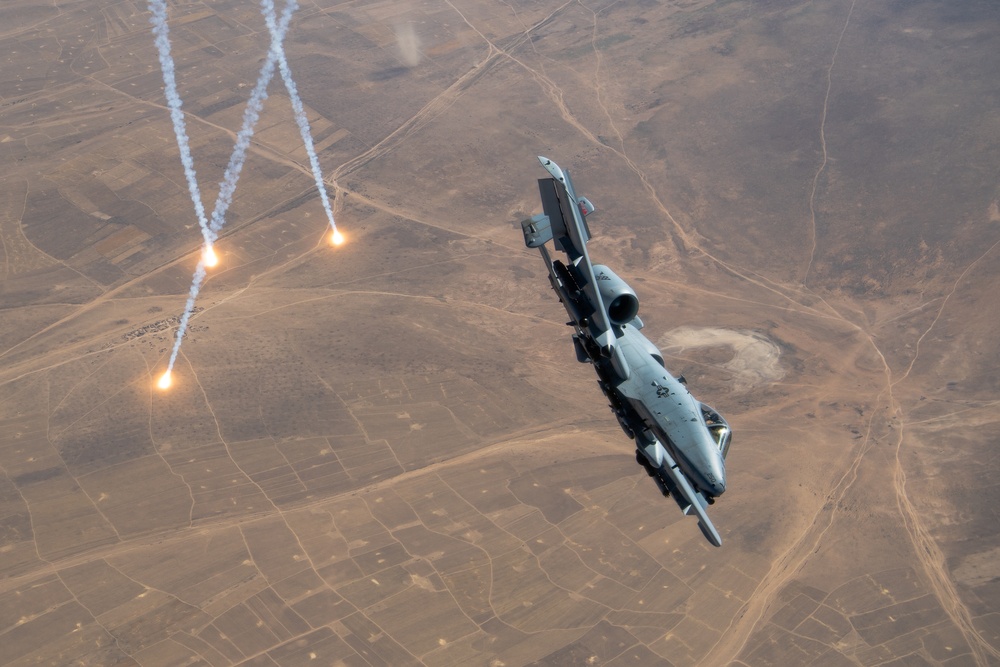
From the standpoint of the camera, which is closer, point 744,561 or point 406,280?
point 744,561

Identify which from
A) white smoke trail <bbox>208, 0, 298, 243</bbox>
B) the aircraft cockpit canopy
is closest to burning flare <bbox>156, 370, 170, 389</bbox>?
white smoke trail <bbox>208, 0, 298, 243</bbox>

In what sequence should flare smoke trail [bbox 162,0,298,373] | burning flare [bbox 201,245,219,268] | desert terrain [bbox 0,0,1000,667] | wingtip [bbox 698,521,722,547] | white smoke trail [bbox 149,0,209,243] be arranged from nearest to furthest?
wingtip [bbox 698,521,722,547]
desert terrain [bbox 0,0,1000,667]
flare smoke trail [bbox 162,0,298,373]
burning flare [bbox 201,245,219,268]
white smoke trail [bbox 149,0,209,243]

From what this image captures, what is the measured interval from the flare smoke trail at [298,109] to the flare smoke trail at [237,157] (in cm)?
21

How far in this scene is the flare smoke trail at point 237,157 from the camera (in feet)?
367

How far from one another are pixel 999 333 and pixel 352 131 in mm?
77932

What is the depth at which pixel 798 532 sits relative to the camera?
3642 inches

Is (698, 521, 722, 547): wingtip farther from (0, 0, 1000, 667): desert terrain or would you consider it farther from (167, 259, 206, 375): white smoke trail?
(167, 259, 206, 375): white smoke trail

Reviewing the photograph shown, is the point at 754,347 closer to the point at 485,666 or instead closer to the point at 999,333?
the point at 999,333

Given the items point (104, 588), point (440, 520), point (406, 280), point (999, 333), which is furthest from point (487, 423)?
point (999, 333)

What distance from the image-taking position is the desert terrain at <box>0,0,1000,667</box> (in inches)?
3366

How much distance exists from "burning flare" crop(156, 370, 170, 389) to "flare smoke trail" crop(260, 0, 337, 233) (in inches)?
1143

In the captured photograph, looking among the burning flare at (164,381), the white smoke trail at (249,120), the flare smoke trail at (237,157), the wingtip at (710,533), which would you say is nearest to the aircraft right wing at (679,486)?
the wingtip at (710,533)

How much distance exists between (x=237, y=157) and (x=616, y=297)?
8306 cm

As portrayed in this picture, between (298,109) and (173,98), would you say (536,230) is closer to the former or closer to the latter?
(298,109)
